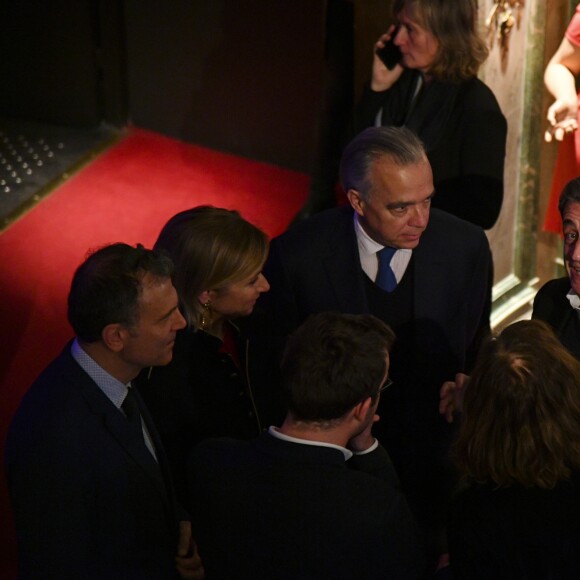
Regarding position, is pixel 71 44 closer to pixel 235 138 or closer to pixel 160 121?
pixel 160 121

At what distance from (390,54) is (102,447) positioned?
2.08 metres

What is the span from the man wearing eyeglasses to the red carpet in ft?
5.47

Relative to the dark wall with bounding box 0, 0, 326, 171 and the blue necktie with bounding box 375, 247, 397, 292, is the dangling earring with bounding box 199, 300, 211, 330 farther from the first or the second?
the dark wall with bounding box 0, 0, 326, 171

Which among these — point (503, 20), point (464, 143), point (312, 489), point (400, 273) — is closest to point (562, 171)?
point (503, 20)

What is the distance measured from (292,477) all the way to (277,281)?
3.85ft

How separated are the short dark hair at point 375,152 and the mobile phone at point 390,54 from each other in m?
0.84

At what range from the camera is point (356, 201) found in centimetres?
296

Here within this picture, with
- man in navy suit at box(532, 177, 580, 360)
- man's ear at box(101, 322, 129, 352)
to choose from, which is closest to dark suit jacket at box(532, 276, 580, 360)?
man in navy suit at box(532, 177, 580, 360)

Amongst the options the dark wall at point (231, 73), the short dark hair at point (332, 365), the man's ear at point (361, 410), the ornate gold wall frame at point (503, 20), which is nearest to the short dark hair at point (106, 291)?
the short dark hair at point (332, 365)

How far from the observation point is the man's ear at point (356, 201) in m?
2.95

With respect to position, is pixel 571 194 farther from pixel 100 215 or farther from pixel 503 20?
pixel 100 215

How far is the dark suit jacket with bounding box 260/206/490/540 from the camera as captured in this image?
2.99 meters

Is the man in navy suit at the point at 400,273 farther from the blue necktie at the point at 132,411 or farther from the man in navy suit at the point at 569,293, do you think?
the blue necktie at the point at 132,411

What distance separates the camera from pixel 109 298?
2328 millimetres
